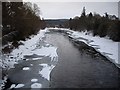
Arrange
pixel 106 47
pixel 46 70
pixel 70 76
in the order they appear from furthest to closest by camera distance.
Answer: pixel 106 47
pixel 46 70
pixel 70 76

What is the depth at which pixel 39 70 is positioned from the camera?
48.1 feet

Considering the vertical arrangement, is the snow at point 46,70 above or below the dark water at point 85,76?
above

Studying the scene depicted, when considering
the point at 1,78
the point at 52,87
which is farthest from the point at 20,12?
the point at 52,87

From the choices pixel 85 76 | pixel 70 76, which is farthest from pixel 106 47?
pixel 70 76

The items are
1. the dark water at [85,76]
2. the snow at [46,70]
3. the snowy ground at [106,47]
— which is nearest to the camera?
the dark water at [85,76]

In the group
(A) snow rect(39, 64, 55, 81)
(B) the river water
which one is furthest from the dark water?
(A) snow rect(39, 64, 55, 81)

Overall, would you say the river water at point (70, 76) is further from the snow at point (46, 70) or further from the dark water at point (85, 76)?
the snow at point (46, 70)

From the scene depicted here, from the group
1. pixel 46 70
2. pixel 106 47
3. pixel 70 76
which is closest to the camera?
A: pixel 70 76

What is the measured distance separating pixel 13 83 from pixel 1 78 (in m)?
1.15

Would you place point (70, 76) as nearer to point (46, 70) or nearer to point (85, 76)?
point (85, 76)

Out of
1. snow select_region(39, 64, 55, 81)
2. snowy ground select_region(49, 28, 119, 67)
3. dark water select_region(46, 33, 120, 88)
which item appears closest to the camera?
dark water select_region(46, 33, 120, 88)

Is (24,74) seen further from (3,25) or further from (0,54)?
(3,25)

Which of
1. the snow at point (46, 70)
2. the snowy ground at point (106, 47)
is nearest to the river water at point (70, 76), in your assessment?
the snow at point (46, 70)

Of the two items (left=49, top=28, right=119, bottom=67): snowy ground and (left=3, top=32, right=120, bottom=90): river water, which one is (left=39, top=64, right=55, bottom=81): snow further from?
(left=49, top=28, right=119, bottom=67): snowy ground
